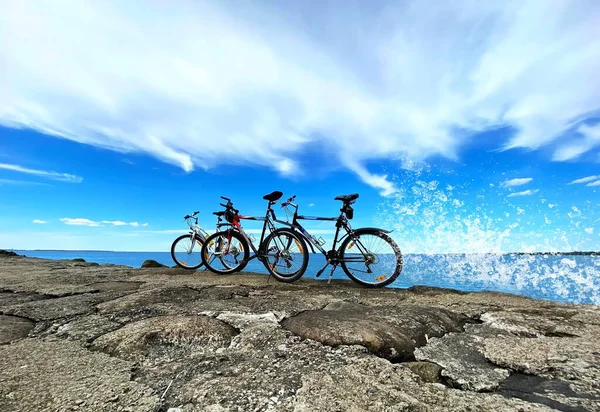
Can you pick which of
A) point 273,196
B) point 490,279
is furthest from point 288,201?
point 490,279

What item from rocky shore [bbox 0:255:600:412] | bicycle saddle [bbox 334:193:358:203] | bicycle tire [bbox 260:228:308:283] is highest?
bicycle saddle [bbox 334:193:358:203]

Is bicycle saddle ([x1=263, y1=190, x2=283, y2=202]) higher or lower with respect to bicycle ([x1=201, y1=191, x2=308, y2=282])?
higher

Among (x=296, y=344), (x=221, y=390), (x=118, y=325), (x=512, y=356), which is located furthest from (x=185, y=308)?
(x=512, y=356)

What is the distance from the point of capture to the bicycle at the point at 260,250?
5785 mm

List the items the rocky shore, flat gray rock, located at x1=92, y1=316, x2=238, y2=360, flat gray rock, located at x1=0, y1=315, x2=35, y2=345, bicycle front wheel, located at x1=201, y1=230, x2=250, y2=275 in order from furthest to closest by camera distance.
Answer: bicycle front wheel, located at x1=201, y1=230, x2=250, y2=275 → flat gray rock, located at x1=0, y1=315, x2=35, y2=345 → flat gray rock, located at x1=92, y1=316, x2=238, y2=360 → the rocky shore

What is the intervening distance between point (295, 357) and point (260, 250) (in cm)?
441

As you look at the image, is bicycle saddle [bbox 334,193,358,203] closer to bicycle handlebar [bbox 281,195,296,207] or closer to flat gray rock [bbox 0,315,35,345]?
bicycle handlebar [bbox 281,195,296,207]

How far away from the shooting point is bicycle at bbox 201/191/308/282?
579 cm

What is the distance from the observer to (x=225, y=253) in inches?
276

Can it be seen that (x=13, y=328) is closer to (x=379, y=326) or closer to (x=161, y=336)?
(x=161, y=336)

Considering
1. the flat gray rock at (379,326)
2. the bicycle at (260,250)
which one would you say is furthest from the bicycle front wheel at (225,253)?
the flat gray rock at (379,326)

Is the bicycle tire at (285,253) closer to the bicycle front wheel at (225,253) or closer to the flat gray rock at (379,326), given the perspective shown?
the bicycle front wheel at (225,253)

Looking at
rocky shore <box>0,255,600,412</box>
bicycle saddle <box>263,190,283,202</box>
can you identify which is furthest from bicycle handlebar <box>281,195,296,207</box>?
rocky shore <box>0,255,600,412</box>

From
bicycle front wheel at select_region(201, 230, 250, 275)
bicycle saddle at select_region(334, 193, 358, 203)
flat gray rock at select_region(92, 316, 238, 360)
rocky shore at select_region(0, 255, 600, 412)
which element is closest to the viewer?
rocky shore at select_region(0, 255, 600, 412)
